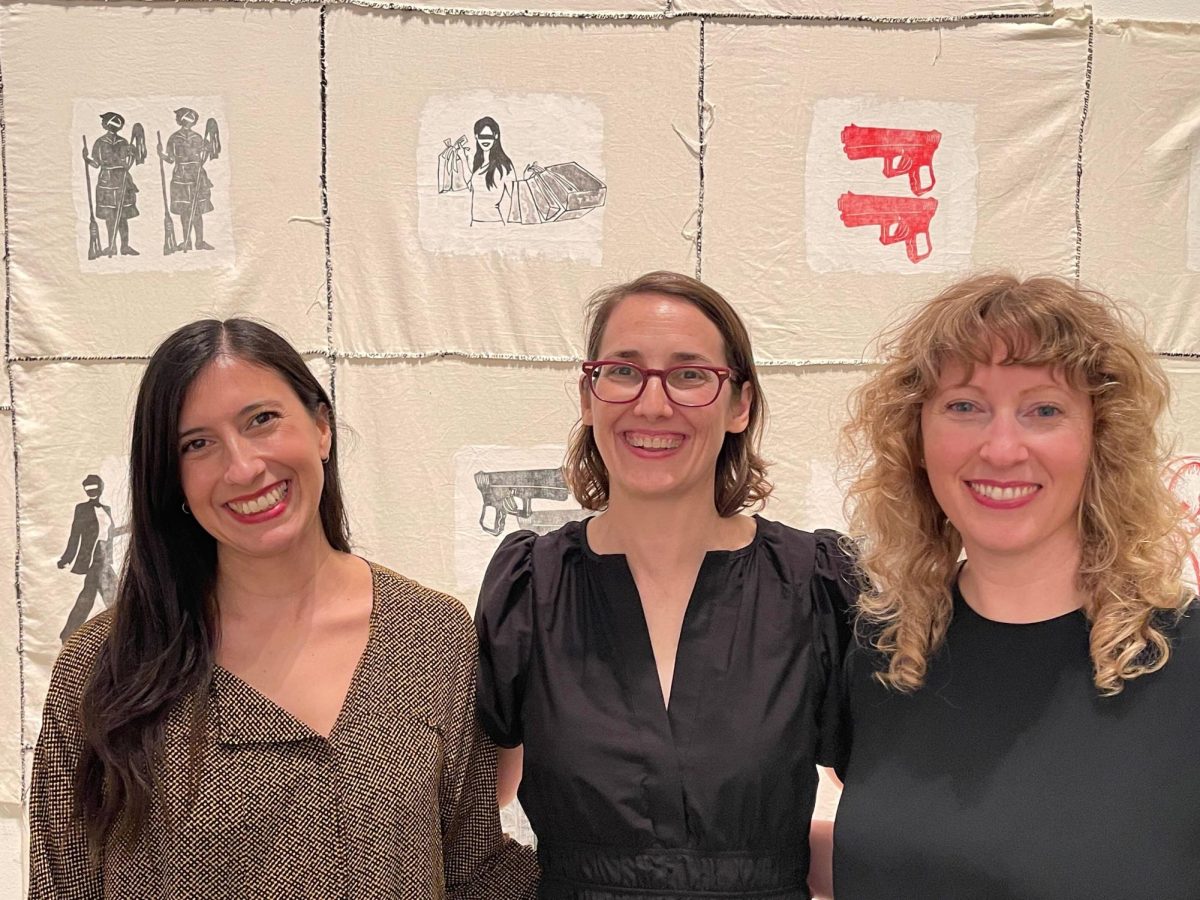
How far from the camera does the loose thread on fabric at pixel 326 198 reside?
2.45 meters

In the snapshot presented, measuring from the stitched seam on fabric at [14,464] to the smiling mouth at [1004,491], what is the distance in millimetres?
2241

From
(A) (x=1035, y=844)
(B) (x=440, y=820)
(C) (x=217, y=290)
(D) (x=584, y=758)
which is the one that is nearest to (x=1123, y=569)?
(A) (x=1035, y=844)

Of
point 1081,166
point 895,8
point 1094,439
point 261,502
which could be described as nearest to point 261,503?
point 261,502

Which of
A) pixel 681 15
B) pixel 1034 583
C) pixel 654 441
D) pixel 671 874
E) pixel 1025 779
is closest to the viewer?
pixel 1025 779

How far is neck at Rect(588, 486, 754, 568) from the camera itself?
1604 millimetres

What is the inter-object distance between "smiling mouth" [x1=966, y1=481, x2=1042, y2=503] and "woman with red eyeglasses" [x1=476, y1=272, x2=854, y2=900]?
0.34 meters

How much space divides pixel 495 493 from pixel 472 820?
1.10m

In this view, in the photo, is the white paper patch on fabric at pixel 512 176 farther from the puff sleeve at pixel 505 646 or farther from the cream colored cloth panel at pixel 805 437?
the puff sleeve at pixel 505 646

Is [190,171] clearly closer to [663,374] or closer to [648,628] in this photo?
[663,374]

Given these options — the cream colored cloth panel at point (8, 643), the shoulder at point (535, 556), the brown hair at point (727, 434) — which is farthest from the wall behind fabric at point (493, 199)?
the shoulder at point (535, 556)

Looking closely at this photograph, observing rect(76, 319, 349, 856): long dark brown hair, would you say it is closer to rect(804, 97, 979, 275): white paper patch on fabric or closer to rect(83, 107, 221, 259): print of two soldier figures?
rect(83, 107, 221, 259): print of two soldier figures

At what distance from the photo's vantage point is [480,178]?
2.50 m

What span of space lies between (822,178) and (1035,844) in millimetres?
1735

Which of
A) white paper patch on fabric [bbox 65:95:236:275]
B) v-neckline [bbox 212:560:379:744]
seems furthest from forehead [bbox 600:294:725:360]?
white paper patch on fabric [bbox 65:95:236:275]
